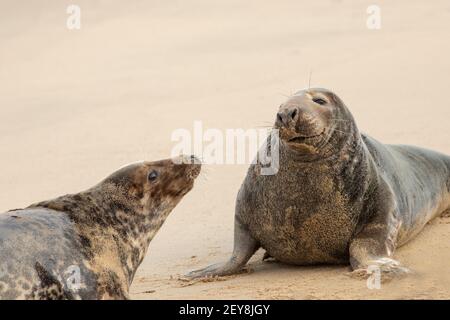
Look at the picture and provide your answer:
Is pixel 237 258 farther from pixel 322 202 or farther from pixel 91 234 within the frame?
pixel 91 234

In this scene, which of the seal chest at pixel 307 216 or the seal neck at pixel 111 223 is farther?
the seal chest at pixel 307 216

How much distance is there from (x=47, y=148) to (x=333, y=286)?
8.49 m

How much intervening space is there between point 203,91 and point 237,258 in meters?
9.59

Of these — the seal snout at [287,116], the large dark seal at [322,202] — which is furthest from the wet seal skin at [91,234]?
the large dark seal at [322,202]

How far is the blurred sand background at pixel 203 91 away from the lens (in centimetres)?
627

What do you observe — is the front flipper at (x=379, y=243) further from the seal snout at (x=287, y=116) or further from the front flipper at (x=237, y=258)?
the seal snout at (x=287, y=116)

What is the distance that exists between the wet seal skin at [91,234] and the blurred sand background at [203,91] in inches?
24.9

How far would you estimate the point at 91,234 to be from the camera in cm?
457

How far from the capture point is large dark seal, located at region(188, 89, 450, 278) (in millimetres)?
5690

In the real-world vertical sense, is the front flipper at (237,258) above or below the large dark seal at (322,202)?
below

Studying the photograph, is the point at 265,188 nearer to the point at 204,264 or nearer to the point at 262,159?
the point at 262,159

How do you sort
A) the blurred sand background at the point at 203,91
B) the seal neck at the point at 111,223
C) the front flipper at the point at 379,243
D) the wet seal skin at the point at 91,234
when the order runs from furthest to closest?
1. the blurred sand background at the point at 203,91
2. the front flipper at the point at 379,243
3. the seal neck at the point at 111,223
4. the wet seal skin at the point at 91,234

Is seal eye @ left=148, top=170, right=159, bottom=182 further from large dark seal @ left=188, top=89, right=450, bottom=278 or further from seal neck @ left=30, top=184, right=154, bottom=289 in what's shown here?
large dark seal @ left=188, top=89, right=450, bottom=278

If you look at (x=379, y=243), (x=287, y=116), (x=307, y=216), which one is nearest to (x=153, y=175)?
(x=287, y=116)
